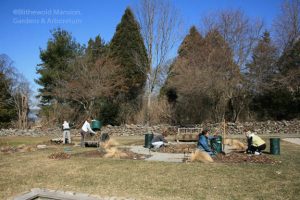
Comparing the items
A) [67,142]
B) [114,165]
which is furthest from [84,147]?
[114,165]

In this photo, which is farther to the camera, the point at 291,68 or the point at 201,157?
the point at 291,68

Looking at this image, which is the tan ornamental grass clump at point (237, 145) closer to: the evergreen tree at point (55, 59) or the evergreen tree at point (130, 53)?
the evergreen tree at point (130, 53)

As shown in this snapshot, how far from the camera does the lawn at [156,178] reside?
261 inches

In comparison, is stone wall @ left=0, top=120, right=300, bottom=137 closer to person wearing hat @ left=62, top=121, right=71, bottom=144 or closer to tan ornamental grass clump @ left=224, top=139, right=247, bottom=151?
tan ornamental grass clump @ left=224, top=139, right=247, bottom=151

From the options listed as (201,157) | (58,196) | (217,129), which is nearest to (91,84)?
(217,129)

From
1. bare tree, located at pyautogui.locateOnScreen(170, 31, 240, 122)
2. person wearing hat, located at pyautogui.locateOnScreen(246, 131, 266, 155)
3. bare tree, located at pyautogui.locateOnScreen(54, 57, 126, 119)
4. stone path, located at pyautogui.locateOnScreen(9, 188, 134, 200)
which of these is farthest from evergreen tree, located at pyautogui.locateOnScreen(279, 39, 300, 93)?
stone path, located at pyautogui.locateOnScreen(9, 188, 134, 200)

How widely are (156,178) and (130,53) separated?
1003 inches

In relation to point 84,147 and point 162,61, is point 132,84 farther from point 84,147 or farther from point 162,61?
point 84,147

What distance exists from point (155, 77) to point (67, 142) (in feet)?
47.8

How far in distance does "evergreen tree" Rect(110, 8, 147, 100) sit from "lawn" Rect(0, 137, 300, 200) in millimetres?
21697

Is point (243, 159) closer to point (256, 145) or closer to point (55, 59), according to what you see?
point (256, 145)

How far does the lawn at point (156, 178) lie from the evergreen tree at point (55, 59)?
23.6 metres

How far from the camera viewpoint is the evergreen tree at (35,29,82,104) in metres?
33.3

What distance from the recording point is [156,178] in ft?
26.3
